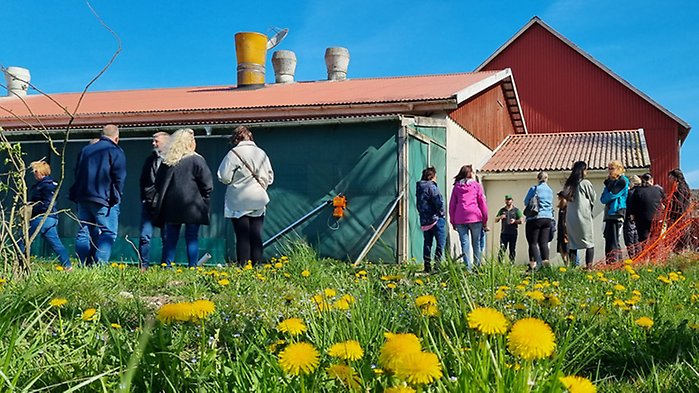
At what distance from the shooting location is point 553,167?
16.1 m

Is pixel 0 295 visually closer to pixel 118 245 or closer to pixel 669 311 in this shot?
pixel 669 311

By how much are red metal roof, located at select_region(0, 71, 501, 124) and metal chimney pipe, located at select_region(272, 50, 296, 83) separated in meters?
0.67

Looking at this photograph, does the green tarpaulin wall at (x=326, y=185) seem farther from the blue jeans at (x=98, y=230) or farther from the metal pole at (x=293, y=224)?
the blue jeans at (x=98, y=230)

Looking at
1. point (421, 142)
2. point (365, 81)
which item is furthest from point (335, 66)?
point (421, 142)

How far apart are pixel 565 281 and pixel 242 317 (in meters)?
3.41

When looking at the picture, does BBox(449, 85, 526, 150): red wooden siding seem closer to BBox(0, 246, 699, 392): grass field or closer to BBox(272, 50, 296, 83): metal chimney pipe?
BBox(272, 50, 296, 83): metal chimney pipe

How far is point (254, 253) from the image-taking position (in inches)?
319

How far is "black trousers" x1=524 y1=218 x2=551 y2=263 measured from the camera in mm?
9805

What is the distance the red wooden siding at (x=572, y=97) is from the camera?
24.2 meters

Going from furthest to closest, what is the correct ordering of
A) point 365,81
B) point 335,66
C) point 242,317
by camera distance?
point 335,66, point 365,81, point 242,317

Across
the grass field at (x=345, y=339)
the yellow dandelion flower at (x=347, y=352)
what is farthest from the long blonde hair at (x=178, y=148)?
the yellow dandelion flower at (x=347, y=352)

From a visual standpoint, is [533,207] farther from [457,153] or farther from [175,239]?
[175,239]

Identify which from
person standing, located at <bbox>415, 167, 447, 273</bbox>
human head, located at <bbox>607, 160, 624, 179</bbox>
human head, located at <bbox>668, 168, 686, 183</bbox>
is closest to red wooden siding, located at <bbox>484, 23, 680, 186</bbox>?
human head, located at <bbox>668, 168, 686, 183</bbox>

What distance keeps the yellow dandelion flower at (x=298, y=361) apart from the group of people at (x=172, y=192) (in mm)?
6241
